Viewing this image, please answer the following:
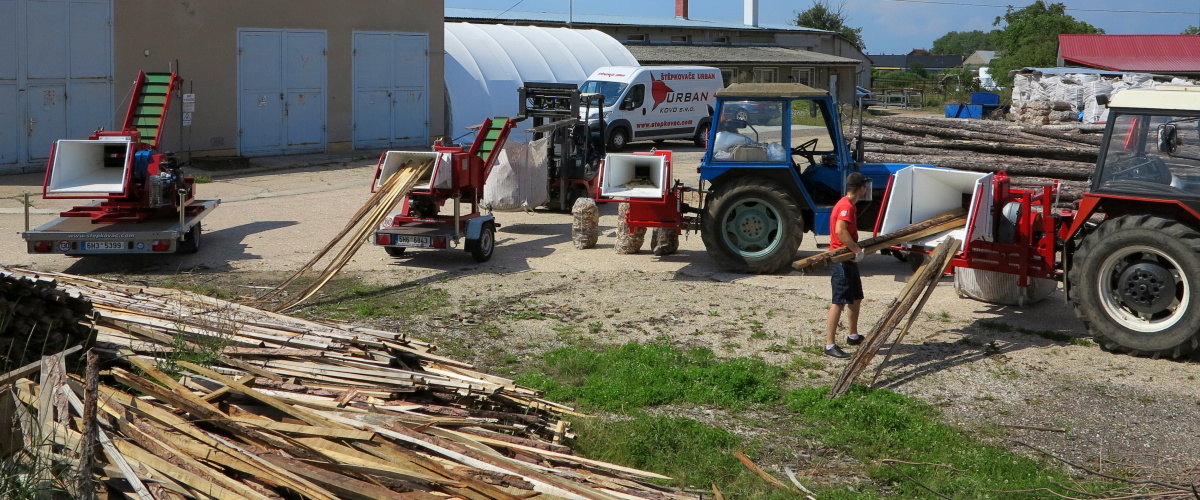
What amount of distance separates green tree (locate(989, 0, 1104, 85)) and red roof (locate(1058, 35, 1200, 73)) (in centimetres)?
325

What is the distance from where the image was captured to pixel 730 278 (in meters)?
11.3

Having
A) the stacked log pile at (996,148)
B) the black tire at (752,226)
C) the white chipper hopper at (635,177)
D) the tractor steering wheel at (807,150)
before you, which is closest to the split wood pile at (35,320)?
the white chipper hopper at (635,177)

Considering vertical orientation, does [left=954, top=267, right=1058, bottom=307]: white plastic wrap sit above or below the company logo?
below

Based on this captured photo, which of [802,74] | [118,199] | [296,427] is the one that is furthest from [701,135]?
[296,427]

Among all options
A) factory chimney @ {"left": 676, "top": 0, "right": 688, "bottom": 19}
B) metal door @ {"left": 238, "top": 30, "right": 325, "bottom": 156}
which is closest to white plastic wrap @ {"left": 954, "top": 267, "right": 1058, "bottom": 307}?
metal door @ {"left": 238, "top": 30, "right": 325, "bottom": 156}

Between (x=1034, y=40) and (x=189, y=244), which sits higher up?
(x=1034, y=40)

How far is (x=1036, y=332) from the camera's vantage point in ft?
29.2

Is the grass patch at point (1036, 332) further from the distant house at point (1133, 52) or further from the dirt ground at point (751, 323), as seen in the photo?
the distant house at point (1133, 52)

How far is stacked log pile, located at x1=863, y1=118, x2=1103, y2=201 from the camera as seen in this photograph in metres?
15.0

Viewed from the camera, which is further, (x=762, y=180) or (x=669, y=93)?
(x=669, y=93)

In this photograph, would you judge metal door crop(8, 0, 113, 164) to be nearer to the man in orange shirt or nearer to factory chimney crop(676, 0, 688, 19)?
the man in orange shirt

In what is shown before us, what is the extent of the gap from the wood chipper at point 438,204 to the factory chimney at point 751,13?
43.3 metres

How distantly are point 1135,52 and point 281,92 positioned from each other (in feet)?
120

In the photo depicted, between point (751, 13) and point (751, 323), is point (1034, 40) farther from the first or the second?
point (751, 323)
